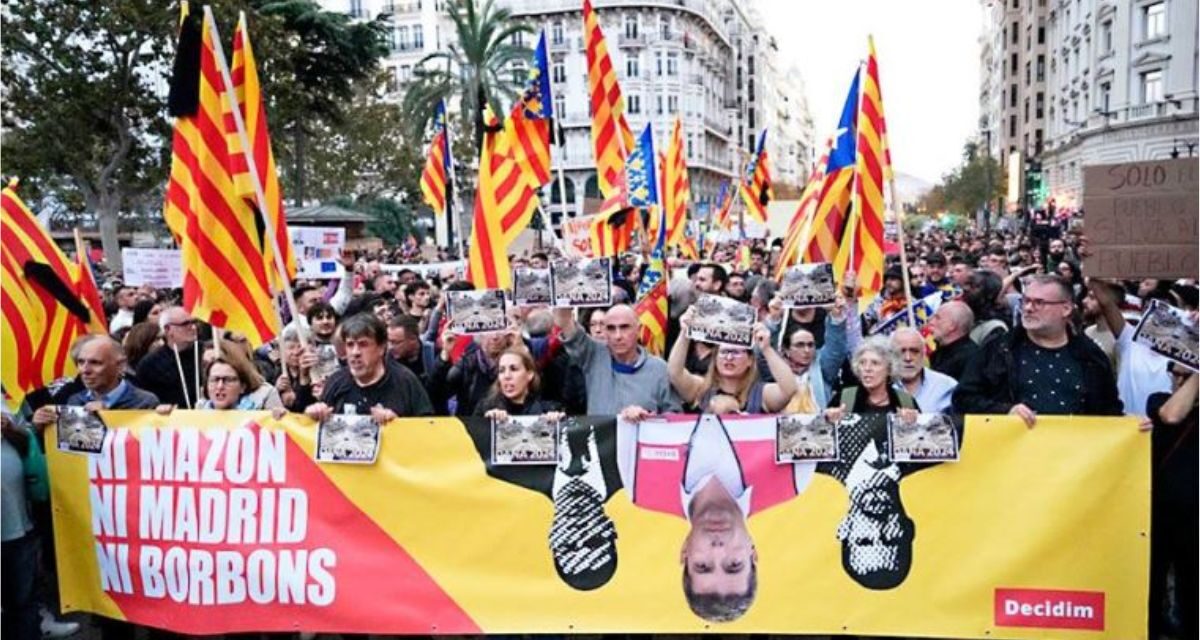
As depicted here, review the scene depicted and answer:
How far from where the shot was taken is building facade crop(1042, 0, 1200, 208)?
4266 cm

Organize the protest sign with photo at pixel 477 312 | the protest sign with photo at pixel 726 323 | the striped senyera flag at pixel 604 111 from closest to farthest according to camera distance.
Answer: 1. the protest sign with photo at pixel 726 323
2. the protest sign with photo at pixel 477 312
3. the striped senyera flag at pixel 604 111

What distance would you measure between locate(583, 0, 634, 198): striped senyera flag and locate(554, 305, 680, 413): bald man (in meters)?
4.94

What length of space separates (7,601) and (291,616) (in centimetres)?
119

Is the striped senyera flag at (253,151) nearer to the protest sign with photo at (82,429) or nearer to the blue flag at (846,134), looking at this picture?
the protest sign with photo at (82,429)

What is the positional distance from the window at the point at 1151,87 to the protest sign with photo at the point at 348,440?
49.1 m

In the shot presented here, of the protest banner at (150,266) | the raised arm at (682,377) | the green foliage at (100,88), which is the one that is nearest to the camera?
the raised arm at (682,377)

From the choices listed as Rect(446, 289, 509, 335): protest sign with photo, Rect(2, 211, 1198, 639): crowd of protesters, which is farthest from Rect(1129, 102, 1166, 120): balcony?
Rect(446, 289, 509, 335): protest sign with photo

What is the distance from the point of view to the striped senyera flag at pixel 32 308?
5.08 m

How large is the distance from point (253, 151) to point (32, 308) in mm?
1503

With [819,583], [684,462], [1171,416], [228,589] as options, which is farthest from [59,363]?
[1171,416]

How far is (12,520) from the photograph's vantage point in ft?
13.6

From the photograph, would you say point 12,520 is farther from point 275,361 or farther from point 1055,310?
point 1055,310

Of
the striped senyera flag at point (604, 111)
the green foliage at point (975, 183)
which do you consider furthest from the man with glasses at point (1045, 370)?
the green foliage at point (975, 183)

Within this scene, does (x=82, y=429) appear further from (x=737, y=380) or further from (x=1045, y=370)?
(x=1045, y=370)
